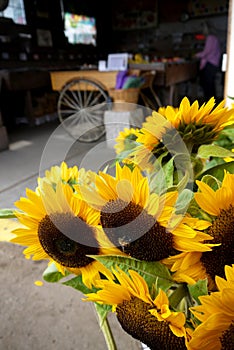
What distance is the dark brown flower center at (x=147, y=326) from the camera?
0.77 ft

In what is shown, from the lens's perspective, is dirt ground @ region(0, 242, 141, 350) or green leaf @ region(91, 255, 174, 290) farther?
dirt ground @ region(0, 242, 141, 350)

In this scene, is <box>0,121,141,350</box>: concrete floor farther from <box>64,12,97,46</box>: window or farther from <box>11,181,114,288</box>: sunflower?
<box>64,12,97,46</box>: window

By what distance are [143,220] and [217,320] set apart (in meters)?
0.09

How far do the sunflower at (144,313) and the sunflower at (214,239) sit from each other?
41 mm

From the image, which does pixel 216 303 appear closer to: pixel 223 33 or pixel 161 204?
pixel 161 204

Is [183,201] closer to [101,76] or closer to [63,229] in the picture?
[63,229]

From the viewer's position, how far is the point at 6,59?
510 cm

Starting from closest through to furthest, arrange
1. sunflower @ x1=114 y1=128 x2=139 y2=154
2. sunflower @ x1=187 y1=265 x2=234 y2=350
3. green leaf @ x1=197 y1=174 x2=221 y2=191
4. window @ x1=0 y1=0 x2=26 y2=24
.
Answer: sunflower @ x1=187 y1=265 x2=234 y2=350
green leaf @ x1=197 y1=174 x2=221 y2=191
sunflower @ x1=114 y1=128 x2=139 y2=154
window @ x1=0 y1=0 x2=26 y2=24

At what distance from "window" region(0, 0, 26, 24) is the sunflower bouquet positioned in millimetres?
5891

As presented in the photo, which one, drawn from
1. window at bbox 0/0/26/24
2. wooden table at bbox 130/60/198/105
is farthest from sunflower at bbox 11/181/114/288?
window at bbox 0/0/26/24

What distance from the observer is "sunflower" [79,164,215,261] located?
10.1 inches

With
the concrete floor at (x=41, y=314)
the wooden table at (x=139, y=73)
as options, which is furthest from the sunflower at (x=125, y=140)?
the wooden table at (x=139, y=73)

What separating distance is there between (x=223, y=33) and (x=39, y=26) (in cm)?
422

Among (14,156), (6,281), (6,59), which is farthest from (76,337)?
(6,59)
